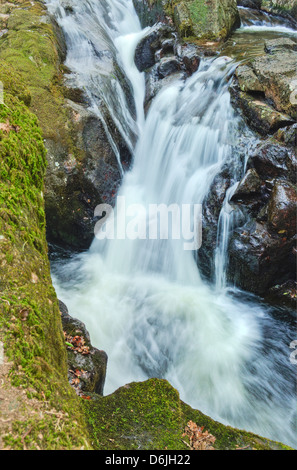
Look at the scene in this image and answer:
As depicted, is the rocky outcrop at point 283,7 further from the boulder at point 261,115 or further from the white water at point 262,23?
the boulder at point 261,115

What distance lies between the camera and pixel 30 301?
1.92m

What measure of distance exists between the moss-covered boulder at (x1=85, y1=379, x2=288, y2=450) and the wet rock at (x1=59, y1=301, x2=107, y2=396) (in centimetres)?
107

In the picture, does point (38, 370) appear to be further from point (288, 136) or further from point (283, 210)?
point (288, 136)

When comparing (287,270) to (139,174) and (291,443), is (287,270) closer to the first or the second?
(291,443)

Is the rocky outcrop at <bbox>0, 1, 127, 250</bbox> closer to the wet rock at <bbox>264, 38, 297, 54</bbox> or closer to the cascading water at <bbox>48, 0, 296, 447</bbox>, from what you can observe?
the cascading water at <bbox>48, 0, 296, 447</bbox>

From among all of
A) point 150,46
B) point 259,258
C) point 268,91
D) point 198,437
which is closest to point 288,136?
point 268,91

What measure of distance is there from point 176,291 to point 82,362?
3403mm

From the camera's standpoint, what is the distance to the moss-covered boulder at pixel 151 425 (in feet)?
6.09

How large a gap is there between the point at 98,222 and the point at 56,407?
19.7 feet

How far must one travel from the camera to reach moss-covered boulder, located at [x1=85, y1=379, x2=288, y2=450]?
1856 mm

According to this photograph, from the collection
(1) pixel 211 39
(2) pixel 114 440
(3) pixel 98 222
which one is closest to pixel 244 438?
(2) pixel 114 440

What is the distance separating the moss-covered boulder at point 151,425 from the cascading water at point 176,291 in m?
2.51

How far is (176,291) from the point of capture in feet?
22.5

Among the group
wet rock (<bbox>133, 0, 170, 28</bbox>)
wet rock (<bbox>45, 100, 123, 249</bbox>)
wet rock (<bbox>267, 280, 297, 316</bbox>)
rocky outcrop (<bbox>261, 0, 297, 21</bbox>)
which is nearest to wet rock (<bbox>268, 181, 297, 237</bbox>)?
wet rock (<bbox>267, 280, 297, 316</bbox>)
